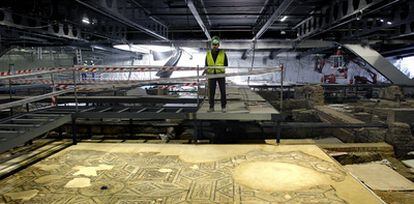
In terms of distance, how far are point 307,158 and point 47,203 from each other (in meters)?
3.67

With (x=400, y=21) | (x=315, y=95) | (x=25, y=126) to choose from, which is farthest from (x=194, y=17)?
(x=25, y=126)

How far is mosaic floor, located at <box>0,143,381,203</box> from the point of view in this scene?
3332 mm

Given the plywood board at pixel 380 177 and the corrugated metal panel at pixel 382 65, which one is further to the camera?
the corrugated metal panel at pixel 382 65

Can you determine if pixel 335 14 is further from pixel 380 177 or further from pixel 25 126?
pixel 25 126

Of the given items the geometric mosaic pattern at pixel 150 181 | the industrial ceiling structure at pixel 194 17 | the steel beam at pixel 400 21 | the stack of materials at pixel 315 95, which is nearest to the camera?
the geometric mosaic pattern at pixel 150 181

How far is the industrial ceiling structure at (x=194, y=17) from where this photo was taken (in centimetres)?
796

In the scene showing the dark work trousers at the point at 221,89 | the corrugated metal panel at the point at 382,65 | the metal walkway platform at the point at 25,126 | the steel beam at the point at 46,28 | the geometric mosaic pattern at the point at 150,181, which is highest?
the steel beam at the point at 46,28

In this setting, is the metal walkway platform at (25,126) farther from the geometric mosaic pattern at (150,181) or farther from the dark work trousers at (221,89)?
the dark work trousers at (221,89)

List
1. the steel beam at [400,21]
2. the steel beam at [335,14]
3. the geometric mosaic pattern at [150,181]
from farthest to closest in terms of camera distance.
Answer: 1. the steel beam at [400,21]
2. the steel beam at [335,14]
3. the geometric mosaic pattern at [150,181]

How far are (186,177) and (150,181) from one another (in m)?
0.48

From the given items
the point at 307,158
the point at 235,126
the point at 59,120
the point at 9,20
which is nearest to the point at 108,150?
the point at 59,120

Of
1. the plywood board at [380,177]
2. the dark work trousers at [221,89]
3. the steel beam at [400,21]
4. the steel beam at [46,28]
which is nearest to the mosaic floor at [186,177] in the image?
the dark work trousers at [221,89]

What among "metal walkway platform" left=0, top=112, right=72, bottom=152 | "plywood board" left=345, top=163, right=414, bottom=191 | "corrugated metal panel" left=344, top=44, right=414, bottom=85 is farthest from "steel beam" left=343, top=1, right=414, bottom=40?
"metal walkway platform" left=0, top=112, right=72, bottom=152

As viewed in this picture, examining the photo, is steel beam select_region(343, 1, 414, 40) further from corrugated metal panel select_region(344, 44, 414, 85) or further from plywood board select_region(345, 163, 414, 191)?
plywood board select_region(345, 163, 414, 191)
